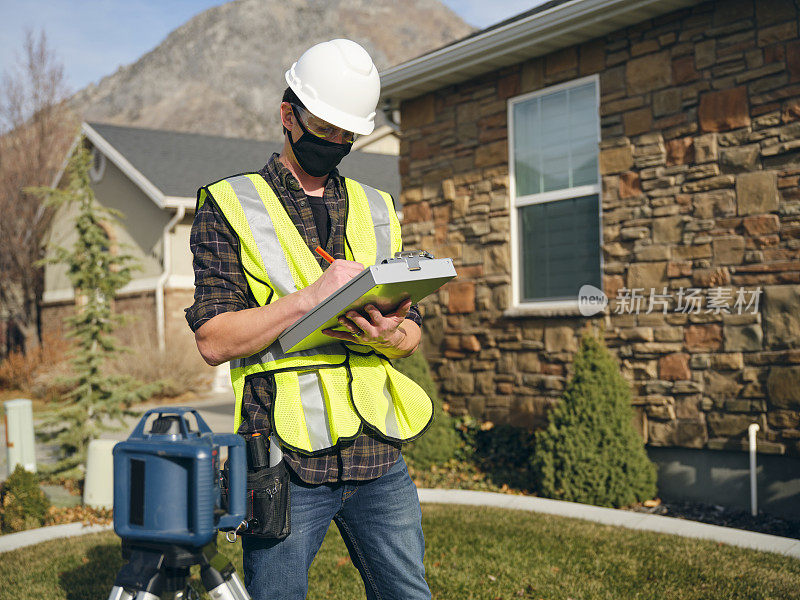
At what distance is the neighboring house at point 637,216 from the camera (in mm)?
5625

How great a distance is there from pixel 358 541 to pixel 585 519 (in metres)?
3.83

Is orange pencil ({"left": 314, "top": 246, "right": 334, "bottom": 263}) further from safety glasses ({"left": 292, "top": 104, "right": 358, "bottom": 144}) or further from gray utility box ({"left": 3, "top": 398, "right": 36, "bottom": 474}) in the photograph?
gray utility box ({"left": 3, "top": 398, "right": 36, "bottom": 474})

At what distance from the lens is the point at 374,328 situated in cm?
181

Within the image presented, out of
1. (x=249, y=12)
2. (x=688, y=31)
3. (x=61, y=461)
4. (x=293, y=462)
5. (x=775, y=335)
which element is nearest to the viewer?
(x=293, y=462)

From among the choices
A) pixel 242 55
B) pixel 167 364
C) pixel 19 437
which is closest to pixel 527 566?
pixel 19 437

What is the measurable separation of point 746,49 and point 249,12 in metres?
115

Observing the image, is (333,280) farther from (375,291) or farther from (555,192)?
(555,192)

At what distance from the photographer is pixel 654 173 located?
247 inches

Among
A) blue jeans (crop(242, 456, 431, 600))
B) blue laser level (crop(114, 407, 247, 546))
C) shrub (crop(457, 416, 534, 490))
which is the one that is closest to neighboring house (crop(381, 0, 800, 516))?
shrub (crop(457, 416, 534, 490))

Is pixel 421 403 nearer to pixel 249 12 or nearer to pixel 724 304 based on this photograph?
pixel 724 304

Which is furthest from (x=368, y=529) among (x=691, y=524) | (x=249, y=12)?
(x=249, y=12)

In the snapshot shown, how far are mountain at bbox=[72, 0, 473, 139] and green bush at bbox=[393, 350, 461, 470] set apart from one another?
272ft

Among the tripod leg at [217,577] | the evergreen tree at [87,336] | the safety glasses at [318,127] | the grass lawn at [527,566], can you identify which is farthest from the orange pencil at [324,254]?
the evergreen tree at [87,336]

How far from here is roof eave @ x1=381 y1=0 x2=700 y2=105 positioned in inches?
241
